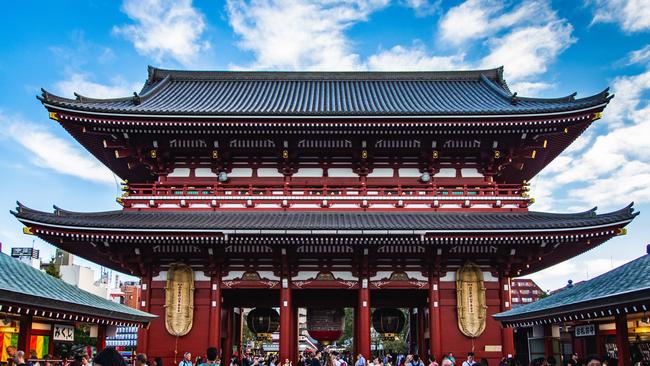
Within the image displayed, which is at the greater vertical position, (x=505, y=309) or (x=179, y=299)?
(x=179, y=299)

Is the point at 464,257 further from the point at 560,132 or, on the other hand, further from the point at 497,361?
the point at 560,132

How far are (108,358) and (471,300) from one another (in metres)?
17.8

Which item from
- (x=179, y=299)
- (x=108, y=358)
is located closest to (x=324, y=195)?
(x=179, y=299)

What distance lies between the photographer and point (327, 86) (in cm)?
3225

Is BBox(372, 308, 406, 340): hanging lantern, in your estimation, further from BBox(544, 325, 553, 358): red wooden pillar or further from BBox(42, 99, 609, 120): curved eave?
BBox(42, 99, 609, 120): curved eave

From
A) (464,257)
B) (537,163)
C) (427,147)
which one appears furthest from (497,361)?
(537,163)

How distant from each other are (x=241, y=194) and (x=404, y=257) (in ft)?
23.8

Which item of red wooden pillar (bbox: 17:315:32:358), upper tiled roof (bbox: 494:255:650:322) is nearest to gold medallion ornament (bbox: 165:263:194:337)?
red wooden pillar (bbox: 17:315:32:358)

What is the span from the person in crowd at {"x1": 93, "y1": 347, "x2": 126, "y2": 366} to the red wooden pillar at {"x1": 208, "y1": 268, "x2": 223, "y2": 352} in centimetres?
1561

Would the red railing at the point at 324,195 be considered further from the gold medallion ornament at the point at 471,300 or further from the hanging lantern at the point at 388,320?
the hanging lantern at the point at 388,320

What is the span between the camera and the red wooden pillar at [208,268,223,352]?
21297 millimetres

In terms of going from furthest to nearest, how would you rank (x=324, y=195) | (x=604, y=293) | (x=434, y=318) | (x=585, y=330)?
(x=324, y=195)
(x=434, y=318)
(x=585, y=330)
(x=604, y=293)

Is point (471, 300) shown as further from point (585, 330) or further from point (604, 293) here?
point (604, 293)

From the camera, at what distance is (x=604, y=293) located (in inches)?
476
